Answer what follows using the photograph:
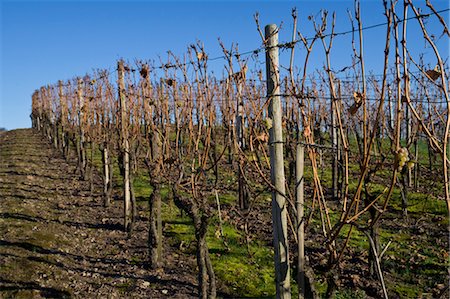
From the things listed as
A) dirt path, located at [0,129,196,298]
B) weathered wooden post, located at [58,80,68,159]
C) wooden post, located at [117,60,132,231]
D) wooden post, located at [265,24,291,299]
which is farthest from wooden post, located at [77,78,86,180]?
wooden post, located at [265,24,291,299]

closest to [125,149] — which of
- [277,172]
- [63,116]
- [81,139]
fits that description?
[277,172]

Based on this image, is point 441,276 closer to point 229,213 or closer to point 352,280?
point 352,280

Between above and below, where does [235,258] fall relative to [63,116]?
below

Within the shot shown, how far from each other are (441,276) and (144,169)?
11.4 metres

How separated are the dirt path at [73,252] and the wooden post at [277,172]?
2.15 metres

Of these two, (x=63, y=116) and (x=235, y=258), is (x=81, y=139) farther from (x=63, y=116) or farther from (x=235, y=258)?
(x=235, y=258)

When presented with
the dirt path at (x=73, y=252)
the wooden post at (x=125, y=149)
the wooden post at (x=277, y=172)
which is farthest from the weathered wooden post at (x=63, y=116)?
the wooden post at (x=277, y=172)

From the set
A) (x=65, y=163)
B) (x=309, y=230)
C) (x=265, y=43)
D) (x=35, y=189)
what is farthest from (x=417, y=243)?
(x=65, y=163)

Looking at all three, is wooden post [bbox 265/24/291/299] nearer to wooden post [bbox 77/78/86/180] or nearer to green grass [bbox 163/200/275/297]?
green grass [bbox 163/200/275/297]

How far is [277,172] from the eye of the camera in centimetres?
344

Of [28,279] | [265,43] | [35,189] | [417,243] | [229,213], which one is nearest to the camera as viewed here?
[265,43]

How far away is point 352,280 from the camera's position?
5711 mm

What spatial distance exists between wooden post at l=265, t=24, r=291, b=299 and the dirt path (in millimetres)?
2155

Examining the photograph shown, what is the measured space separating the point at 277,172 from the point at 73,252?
450cm
